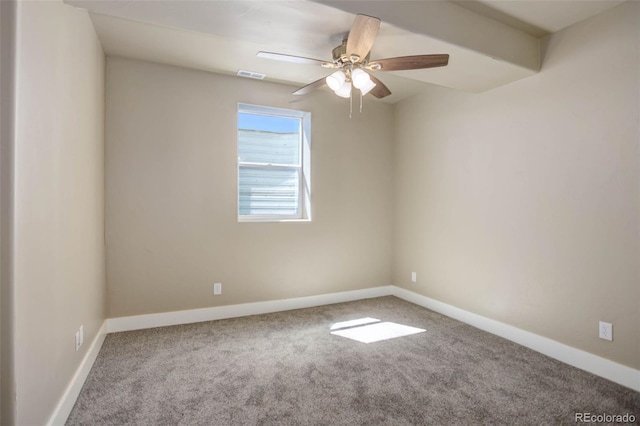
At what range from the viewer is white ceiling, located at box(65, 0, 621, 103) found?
6.31ft

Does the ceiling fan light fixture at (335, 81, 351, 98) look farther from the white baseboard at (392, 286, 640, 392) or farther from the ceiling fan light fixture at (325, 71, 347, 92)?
the white baseboard at (392, 286, 640, 392)

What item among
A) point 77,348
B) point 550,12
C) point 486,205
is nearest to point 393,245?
point 486,205

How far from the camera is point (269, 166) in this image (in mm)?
3826

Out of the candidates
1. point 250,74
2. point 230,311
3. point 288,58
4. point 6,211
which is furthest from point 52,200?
point 250,74

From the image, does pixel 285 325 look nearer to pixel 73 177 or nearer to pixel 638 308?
pixel 73 177

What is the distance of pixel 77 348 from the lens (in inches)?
82.4

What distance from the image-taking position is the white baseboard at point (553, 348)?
2191 mm

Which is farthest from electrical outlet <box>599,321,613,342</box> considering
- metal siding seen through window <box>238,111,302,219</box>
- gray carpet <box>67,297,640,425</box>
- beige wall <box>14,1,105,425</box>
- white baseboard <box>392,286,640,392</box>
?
beige wall <box>14,1,105,425</box>

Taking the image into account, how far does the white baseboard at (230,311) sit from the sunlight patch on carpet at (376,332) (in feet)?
2.66

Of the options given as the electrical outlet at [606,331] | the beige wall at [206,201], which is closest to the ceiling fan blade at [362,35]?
the beige wall at [206,201]

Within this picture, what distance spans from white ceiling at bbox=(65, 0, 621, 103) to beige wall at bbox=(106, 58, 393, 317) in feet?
1.34

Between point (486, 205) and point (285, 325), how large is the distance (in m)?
2.34

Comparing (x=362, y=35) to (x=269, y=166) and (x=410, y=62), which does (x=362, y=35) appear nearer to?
(x=410, y=62)

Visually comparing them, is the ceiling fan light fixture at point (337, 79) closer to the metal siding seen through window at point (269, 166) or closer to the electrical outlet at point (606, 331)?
the metal siding seen through window at point (269, 166)
